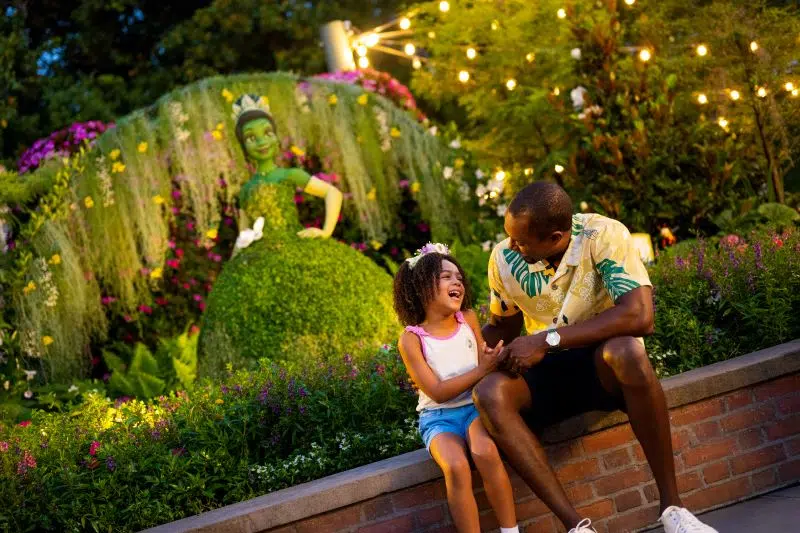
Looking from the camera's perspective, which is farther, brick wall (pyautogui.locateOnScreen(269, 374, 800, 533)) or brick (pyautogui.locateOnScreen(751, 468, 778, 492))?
brick (pyautogui.locateOnScreen(751, 468, 778, 492))

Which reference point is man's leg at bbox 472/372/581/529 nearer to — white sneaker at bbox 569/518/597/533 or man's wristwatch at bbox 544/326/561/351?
white sneaker at bbox 569/518/597/533

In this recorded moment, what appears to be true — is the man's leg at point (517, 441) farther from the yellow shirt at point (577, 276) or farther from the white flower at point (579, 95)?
the white flower at point (579, 95)

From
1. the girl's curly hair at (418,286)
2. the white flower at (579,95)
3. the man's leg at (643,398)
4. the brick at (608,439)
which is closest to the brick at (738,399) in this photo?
the brick at (608,439)

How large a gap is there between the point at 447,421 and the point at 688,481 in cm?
98

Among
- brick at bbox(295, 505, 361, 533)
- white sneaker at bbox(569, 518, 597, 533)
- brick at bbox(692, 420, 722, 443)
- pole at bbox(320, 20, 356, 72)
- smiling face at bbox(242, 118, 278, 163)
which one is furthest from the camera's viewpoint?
pole at bbox(320, 20, 356, 72)

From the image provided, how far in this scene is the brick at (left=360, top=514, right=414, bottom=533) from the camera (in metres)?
4.02

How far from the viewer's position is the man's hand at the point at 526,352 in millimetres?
3674

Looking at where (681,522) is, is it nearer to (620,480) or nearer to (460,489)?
(620,480)

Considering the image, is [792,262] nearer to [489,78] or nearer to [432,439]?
[432,439]

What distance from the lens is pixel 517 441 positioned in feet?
11.9

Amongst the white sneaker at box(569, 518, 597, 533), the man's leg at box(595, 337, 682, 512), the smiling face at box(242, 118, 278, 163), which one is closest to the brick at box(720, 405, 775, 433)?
the man's leg at box(595, 337, 682, 512)

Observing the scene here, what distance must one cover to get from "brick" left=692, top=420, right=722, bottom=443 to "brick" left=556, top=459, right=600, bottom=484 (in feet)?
1.38

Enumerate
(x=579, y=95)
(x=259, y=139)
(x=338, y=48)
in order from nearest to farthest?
(x=259, y=139) < (x=579, y=95) < (x=338, y=48)

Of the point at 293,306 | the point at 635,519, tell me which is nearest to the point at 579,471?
the point at 635,519
